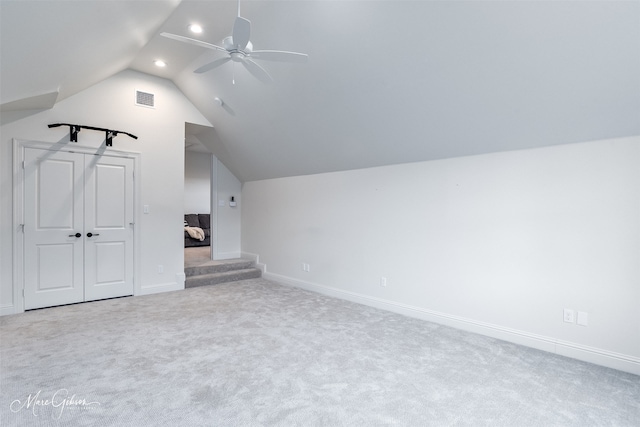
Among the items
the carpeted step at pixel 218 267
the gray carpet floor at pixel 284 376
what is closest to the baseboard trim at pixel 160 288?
the carpeted step at pixel 218 267

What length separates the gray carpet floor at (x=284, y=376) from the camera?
6.42 ft

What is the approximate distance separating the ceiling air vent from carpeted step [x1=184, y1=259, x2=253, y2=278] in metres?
2.66

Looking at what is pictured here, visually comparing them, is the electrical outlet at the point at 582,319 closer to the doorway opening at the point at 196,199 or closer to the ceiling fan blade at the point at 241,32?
the ceiling fan blade at the point at 241,32

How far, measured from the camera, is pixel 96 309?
4.03 meters

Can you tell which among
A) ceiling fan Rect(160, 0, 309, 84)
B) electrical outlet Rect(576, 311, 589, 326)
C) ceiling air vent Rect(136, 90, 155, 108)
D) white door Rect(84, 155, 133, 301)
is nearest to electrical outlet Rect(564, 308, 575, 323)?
electrical outlet Rect(576, 311, 589, 326)

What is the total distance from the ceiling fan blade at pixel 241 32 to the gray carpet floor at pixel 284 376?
2524mm

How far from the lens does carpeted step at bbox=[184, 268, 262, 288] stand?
5.23 m

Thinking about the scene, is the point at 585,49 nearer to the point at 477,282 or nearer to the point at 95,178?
the point at 477,282

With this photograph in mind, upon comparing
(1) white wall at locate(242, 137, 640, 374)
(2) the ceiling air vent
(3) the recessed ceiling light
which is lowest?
(1) white wall at locate(242, 137, 640, 374)

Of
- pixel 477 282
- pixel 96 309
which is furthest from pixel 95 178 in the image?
pixel 477 282

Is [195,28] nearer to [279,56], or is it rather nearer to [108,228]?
[279,56]

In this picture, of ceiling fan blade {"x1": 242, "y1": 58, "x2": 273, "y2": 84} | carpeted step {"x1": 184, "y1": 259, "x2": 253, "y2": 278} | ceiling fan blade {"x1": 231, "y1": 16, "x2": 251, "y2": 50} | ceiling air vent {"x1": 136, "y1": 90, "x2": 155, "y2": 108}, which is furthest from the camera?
carpeted step {"x1": 184, "y1": 259, "x2": 253, "y2": 278}

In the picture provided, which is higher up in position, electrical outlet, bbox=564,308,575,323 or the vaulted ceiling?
the vaulted ceiling

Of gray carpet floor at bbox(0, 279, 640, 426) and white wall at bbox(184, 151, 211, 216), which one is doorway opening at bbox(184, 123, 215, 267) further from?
gray carpet floor at bbox(0, 279, 640, 426)
